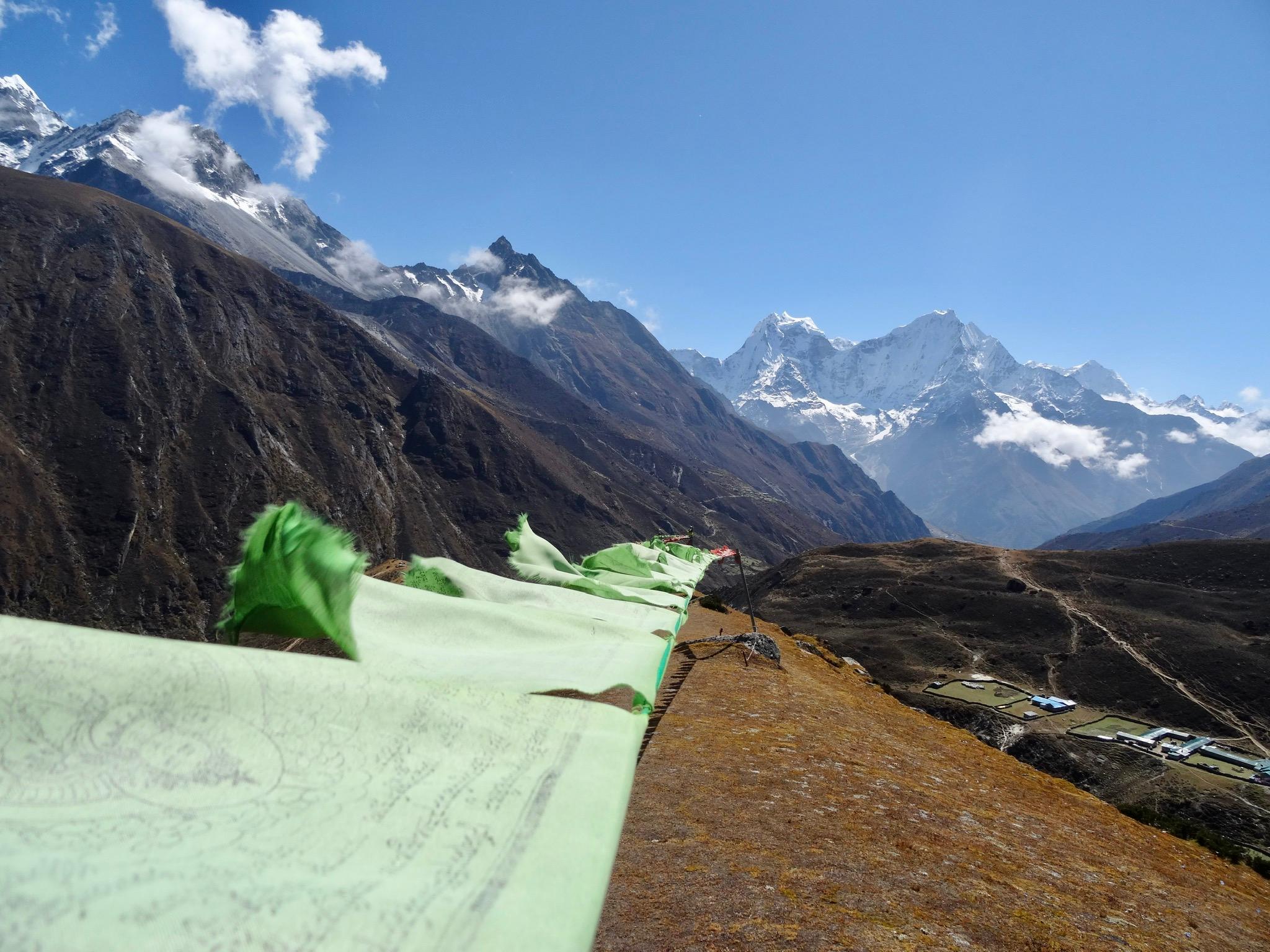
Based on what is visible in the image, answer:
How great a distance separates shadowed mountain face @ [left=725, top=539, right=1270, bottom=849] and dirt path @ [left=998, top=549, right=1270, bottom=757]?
0.68ft

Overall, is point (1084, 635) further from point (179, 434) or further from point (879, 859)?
point (179, 434)

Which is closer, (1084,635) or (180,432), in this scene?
(1084,635)

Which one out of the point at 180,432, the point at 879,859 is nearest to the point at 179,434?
the point at 180,432

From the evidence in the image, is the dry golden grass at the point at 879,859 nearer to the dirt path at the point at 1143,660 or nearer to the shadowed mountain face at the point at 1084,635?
the shadowed mountain face at the point at 1084,635

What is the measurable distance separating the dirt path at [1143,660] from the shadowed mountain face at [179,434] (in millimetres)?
94431

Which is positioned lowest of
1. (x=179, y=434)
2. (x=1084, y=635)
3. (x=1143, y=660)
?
(x=1143, y=660)

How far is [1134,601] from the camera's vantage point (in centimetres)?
7406

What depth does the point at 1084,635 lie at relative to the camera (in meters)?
66.2

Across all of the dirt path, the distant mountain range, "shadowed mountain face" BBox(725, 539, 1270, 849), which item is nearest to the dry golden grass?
"shadowed mountain face" BBox(725, 539, 1270, 849)

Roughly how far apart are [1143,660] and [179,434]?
159384 mm

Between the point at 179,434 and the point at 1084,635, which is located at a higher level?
the point at 179,434

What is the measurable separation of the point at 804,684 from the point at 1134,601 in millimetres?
83477

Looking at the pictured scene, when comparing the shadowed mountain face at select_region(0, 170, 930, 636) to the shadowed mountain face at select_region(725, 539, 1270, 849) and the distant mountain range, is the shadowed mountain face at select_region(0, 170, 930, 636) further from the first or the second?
the shadowed mountain face at select_region(725, 539, 1270, 849)

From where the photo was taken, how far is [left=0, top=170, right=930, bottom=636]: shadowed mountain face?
339 feet
